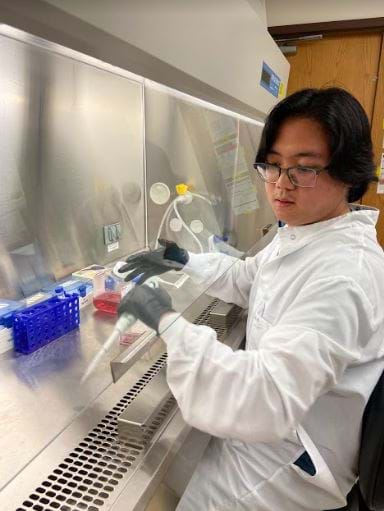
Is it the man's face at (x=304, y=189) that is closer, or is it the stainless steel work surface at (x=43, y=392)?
the stainless steel work surface at (x=43, y=392)

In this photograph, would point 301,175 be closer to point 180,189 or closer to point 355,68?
point 180,189

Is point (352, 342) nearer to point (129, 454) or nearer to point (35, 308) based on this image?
point (129, 454)

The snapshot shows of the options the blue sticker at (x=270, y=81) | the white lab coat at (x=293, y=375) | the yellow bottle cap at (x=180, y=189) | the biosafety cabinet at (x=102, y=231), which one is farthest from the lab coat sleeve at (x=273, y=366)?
the blue sticker at (x=270, y=81)

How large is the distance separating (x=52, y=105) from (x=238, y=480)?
3.86ft

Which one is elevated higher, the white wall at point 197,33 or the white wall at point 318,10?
the white wall at point 318,10

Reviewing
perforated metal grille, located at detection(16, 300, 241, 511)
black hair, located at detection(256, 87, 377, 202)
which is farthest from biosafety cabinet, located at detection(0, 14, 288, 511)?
black hair, located at detection(256, 87, 377, 202)

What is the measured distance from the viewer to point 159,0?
26.6 inches

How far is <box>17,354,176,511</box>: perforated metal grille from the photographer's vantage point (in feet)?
2.07

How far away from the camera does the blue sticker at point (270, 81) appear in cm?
162

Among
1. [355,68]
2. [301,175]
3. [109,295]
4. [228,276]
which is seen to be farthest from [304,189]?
[355,68]

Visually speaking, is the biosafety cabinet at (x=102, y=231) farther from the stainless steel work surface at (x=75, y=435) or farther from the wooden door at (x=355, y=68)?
the wooden door at (x=355, y=68)

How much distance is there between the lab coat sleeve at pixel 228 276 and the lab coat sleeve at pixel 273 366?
0.56 metres

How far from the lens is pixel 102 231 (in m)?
1.53

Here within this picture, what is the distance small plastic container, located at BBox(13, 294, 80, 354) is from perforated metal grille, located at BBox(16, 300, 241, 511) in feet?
0.94
